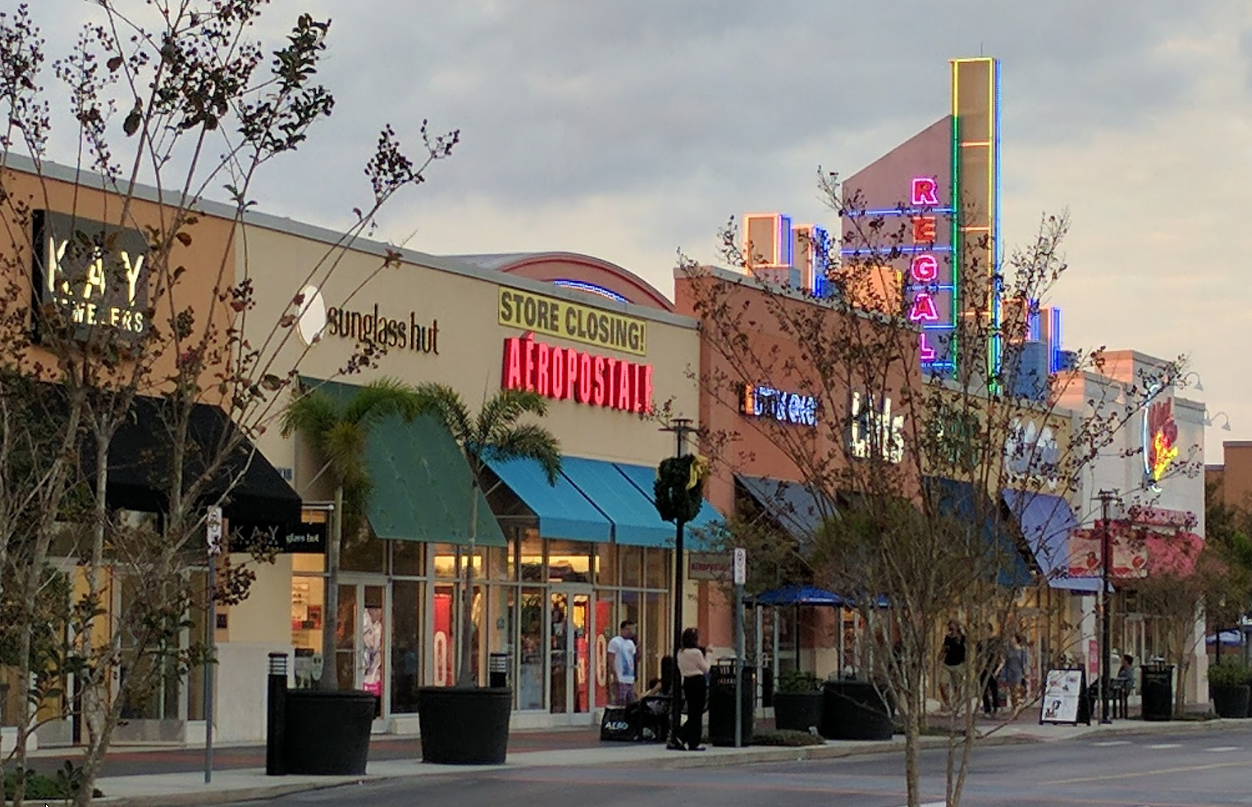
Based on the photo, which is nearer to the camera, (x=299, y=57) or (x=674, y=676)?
(x=299, y=57)

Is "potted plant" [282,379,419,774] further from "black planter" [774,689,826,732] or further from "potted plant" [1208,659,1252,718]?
"potted plant" [1208,659,1252,718]

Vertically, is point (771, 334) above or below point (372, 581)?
above

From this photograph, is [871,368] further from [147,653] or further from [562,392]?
[562,392]

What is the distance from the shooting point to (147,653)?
952cm

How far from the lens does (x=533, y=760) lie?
86.6 feet

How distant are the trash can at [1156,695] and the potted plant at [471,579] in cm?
1792

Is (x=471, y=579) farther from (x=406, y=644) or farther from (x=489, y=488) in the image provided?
(x=489, y=488)

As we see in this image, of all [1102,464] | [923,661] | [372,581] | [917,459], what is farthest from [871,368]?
[1102,464]

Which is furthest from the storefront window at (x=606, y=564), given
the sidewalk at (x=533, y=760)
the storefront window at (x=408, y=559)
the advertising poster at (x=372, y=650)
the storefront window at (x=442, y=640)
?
the advertising poster at (x=372, y=650)

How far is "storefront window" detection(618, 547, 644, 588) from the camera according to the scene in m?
38.6

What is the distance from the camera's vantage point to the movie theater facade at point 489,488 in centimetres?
3048

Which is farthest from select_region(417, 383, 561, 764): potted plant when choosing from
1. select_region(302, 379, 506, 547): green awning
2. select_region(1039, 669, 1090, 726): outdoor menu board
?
select_region(1039, 669, 1090, 726): outdoor menu board

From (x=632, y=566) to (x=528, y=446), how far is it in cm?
822

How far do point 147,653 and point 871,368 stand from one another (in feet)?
18.7
